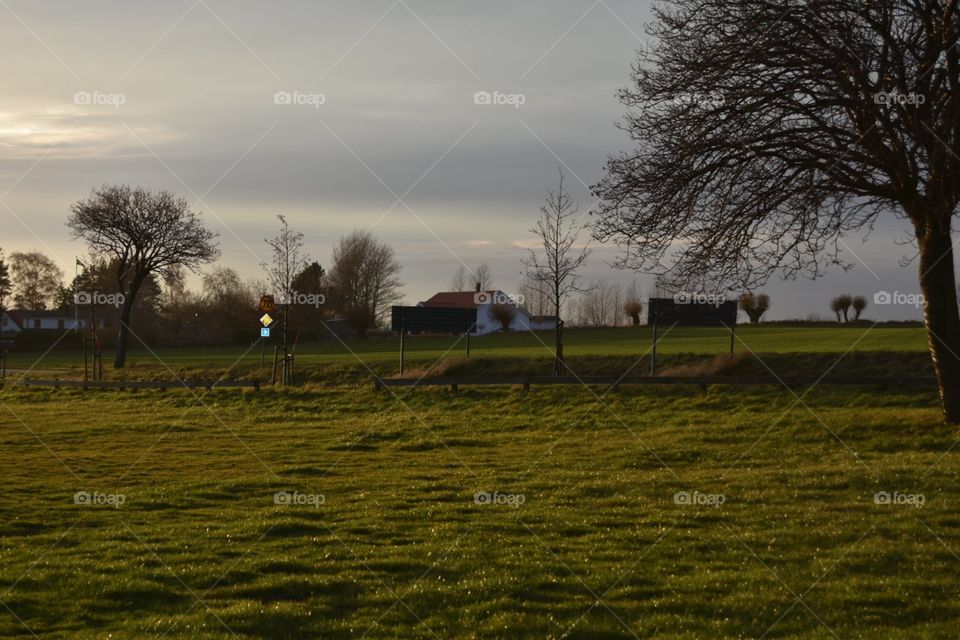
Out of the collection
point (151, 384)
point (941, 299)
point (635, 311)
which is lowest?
point (151, 384)

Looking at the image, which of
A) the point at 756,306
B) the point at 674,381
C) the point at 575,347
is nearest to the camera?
the point at 674,381

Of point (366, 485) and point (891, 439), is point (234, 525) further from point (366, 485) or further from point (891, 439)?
point (891, 439)

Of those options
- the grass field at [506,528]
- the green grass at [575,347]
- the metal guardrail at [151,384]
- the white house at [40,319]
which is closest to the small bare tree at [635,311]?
the green grass at [575,347]

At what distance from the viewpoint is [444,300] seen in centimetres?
12544

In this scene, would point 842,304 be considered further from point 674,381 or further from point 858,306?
point 674,381

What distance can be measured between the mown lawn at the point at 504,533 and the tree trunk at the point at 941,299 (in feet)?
5.34

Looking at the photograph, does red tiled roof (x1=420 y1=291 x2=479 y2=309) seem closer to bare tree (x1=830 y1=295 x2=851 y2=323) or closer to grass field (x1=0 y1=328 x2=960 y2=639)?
bare tree (x1=830 y1=295 x2=851 y2=323)

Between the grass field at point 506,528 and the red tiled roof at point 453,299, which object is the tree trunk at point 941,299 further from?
the red tiled roof at point 453,299

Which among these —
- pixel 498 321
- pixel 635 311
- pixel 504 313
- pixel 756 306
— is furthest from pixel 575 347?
pixel 498 321

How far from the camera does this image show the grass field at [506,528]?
930 centimetres

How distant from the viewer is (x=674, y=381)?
30.7 metres

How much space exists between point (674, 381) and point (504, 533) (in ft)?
61.7

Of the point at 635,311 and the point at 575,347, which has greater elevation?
the point at 635,311

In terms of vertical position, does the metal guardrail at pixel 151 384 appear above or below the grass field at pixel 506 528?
above
